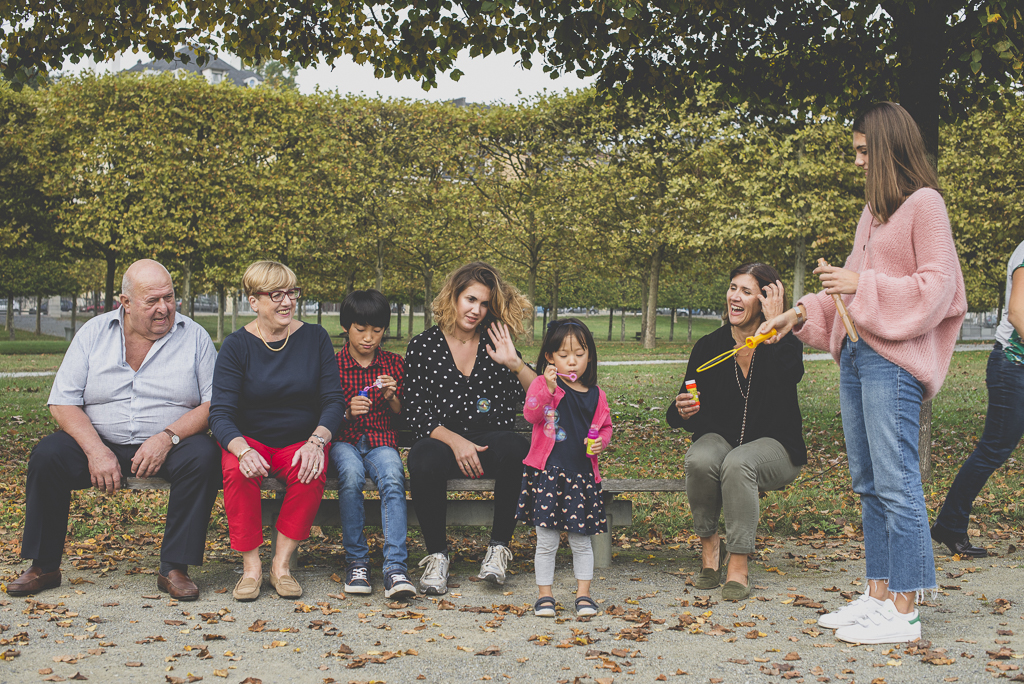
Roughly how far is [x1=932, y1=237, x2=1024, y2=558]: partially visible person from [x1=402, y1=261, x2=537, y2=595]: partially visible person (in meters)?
2.56

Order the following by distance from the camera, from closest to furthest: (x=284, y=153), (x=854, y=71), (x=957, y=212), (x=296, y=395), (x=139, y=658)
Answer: (x=139, y=658) → (x=296, y=395) → (x=854, y=71) → (x=957, y=212) → (x=284, y=153)

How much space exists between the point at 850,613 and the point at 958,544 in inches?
67.0

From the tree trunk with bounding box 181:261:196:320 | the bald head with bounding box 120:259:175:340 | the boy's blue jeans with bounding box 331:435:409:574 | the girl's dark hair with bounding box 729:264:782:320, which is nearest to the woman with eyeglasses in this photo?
the boy's blue jeans with bounding box 331:435:409:574

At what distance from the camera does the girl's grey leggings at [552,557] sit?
421 cm

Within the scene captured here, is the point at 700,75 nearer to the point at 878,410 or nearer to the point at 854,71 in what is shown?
the point at 854,71

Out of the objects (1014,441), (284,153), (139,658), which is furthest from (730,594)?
(284,153)

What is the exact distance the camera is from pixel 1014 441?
4.84 meters

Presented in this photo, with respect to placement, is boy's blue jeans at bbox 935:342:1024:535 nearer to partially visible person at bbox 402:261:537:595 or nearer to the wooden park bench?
the wooden park bench

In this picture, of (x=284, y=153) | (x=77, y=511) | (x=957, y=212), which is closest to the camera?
(x=77, y=511)

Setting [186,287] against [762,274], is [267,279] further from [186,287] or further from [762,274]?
[186,287]

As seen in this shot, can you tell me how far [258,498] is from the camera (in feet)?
14.6

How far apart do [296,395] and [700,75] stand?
5.41 meters

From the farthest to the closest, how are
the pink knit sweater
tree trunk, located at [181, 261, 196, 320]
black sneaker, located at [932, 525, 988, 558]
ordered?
tree trunk, located at [181, 261, 196, 320] < black sneaker, located at [932, 525, 988, 558] < the pink knit sweater

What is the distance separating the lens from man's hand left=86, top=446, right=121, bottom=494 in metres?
4.44
